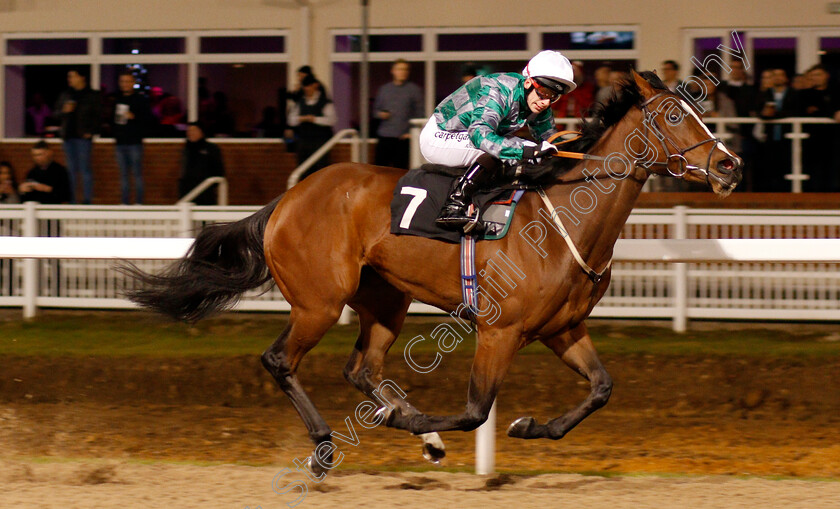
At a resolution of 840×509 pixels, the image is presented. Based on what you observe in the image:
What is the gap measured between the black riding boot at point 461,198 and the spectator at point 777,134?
19.1 ft

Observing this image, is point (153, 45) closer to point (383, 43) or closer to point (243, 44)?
point (243, 44)

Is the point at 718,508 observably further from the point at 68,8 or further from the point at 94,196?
the point at 68,8

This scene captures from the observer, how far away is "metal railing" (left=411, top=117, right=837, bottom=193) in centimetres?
955

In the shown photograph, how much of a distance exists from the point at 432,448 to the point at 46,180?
6492 millimetres

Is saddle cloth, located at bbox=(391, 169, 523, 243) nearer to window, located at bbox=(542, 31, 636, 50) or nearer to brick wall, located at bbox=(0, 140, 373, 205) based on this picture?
brick wall, located at bbox=(0, 140, 373, 205)

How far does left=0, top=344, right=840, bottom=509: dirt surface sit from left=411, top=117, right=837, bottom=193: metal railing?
2.62 m

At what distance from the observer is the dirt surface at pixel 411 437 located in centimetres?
445

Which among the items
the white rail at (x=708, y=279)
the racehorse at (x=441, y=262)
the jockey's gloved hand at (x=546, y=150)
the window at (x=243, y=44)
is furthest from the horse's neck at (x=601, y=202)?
the window at (x=243, y=44)

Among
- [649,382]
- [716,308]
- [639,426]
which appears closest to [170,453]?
[639,426]

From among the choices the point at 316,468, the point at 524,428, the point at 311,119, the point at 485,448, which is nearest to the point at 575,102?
the point at 311,119

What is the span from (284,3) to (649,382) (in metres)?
7.01

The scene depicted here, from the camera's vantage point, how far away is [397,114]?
31.1 feet

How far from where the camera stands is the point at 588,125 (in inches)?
185

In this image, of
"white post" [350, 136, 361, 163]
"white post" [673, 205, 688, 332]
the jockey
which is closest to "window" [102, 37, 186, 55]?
"white post" [350, 136, 361, 163]
